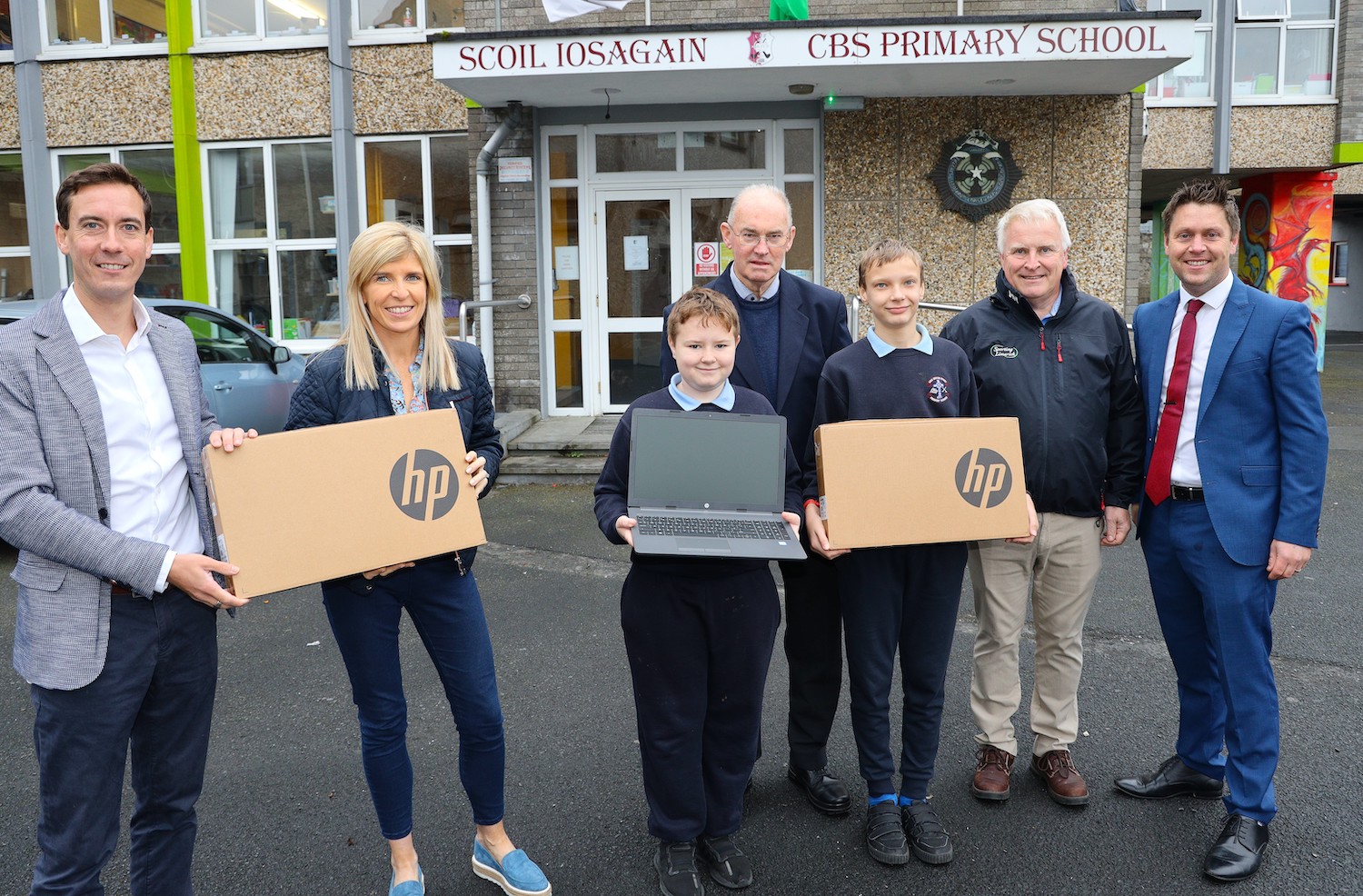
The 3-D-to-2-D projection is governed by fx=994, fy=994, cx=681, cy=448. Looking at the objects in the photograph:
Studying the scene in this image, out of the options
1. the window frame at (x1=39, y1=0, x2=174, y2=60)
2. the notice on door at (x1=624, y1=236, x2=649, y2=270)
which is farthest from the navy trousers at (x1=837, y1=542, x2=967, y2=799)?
the window frame at (x1=39, y1=0, x2=174, y2=60)

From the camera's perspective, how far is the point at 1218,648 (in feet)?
10.2

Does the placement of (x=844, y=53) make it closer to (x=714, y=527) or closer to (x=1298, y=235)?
(x=714, y=527)

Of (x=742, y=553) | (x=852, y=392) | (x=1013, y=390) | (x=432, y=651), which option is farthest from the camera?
(x=1013, y=390)

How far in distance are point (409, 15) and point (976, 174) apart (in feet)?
22.1

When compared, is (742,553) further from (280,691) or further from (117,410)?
(280,691)

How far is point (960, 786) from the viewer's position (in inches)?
136

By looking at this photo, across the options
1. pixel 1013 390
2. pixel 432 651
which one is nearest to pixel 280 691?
pixel 432 651

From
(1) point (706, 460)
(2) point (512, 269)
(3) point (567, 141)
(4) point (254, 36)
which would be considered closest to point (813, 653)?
(1) point (706, 460)

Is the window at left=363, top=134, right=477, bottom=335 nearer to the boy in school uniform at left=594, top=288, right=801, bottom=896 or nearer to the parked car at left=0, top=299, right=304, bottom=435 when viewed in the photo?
the parked car at left=0, top=299, right=304, bottom=435

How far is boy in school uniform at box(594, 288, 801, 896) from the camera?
9.16 ft

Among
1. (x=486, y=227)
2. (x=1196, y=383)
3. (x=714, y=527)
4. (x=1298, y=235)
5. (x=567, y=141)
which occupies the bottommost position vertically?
(x=714, y=527)

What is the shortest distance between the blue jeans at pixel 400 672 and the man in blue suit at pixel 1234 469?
2.14 metres

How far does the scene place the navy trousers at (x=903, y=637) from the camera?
10.2ft

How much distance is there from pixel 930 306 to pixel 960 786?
255 inches
